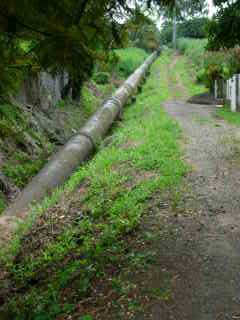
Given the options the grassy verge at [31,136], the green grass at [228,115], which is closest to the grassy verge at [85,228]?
the grassy verge at [31,136]

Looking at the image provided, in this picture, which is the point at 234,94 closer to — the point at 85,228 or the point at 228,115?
the point at 228,115

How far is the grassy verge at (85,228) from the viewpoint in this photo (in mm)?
4898

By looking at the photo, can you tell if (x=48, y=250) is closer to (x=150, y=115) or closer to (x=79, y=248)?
(x=79, y=248)

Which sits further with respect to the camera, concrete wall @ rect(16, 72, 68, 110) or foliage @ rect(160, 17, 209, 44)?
foliage @ rect(160, 17, 209, 44)

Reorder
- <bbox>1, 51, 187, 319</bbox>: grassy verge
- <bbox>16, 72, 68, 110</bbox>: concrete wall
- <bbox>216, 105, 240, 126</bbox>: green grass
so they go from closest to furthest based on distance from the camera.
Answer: <bbox>1, 51, 187, 319</bbox>: grassy verge, <bbox>16, 72, 68, 110</bbox>: concrete wall, <bbox>216, 105, 240, 126</bbox>: green grass

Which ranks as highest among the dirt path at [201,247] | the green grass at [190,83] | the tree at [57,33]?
the tree at [57,33]

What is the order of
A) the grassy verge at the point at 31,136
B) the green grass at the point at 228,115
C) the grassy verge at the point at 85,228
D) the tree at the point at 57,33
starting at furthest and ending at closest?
the green grass at the point at 228,115
the grassy verge at the point at 31,136
the grassy verge at the point at 85,228
the tree at the point at 57,33

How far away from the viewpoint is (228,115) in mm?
14883

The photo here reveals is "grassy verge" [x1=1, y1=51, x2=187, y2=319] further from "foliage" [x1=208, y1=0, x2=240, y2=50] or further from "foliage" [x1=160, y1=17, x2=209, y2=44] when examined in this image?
"foliage" [x1=160, y1=17, x2=209, y2=44]

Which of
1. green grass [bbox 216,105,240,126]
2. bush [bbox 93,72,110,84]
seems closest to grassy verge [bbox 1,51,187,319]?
green grass [bbox 216,105,240,126]

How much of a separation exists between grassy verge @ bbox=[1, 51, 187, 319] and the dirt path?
416mm

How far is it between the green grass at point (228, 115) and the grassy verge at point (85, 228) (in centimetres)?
360

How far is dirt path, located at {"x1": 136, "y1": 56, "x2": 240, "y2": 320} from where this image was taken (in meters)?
4.20

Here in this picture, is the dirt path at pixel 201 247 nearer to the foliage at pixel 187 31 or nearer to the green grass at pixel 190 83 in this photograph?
the green grass at pixel 190 83
